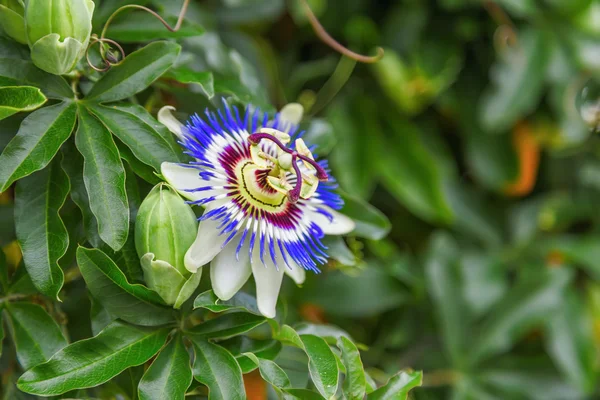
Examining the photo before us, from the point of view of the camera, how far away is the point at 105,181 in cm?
65

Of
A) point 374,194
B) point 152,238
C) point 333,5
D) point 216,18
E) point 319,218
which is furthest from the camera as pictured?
point 374,194

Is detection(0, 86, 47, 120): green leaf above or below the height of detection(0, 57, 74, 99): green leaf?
above

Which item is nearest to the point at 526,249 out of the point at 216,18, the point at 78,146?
the point at 216,18

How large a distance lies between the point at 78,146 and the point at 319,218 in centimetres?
28

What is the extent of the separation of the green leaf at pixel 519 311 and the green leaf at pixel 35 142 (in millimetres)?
1100

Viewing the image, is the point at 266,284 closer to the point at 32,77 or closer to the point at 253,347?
the point at 253,347

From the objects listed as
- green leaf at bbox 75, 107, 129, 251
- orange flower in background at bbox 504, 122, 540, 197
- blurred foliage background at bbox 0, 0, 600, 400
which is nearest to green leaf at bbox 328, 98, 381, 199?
blurred foliage background at bbox 0, 0, 600, 400

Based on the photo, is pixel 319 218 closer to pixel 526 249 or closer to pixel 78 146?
pixel 78 146

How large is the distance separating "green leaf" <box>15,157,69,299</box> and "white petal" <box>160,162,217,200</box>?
11 centimetres

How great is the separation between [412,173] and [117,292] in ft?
3.25

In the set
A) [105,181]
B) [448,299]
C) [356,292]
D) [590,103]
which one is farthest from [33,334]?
[590,103]

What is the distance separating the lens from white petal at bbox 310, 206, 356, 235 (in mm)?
782

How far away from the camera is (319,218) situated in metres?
0.78

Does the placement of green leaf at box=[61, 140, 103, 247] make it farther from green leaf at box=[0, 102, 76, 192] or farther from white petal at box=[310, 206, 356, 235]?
white petal at box=[310, 206, 356, 235]
